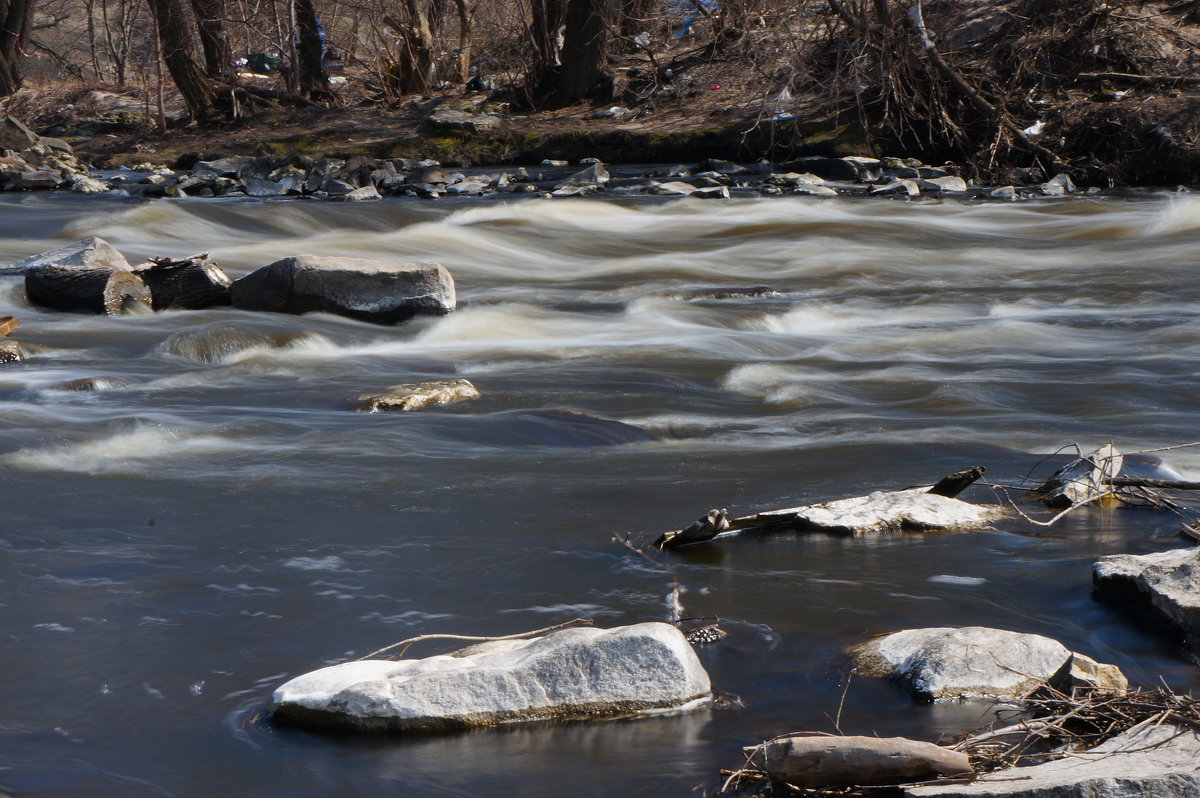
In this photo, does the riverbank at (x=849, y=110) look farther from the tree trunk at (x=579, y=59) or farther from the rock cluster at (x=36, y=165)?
the rock cluster at (x=36, y=165)

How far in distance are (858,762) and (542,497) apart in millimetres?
2197

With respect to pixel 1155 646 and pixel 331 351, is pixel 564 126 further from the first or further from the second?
pixel 1155 646

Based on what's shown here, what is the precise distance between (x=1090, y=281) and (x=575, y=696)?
311 inches

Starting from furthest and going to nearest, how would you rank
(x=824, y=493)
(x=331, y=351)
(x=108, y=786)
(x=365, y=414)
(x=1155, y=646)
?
(x=331, y=351)
(x=365, y=414)
(x=824, y=493)
(x=1155, y=646)
(x=108, y=786)

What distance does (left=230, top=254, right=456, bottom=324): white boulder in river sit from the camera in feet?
Answer: 24.9

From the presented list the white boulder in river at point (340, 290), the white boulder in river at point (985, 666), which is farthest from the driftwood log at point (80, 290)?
the white boulder in river at point (985, 666)

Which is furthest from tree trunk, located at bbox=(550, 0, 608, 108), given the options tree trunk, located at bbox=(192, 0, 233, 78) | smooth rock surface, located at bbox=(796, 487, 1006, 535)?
smooth rock surface, located at bbox=(796, 487, 1006, 535)

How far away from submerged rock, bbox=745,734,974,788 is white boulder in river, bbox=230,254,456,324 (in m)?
5.71

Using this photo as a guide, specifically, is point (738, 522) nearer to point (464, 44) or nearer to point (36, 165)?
Answer: point (36, 165)

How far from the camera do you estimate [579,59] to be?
19.2m

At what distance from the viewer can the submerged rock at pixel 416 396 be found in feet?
18.1

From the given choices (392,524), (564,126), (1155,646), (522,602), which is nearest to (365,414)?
(392,524)

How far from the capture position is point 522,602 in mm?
3314

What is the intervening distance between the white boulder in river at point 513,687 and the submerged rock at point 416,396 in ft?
9.52
